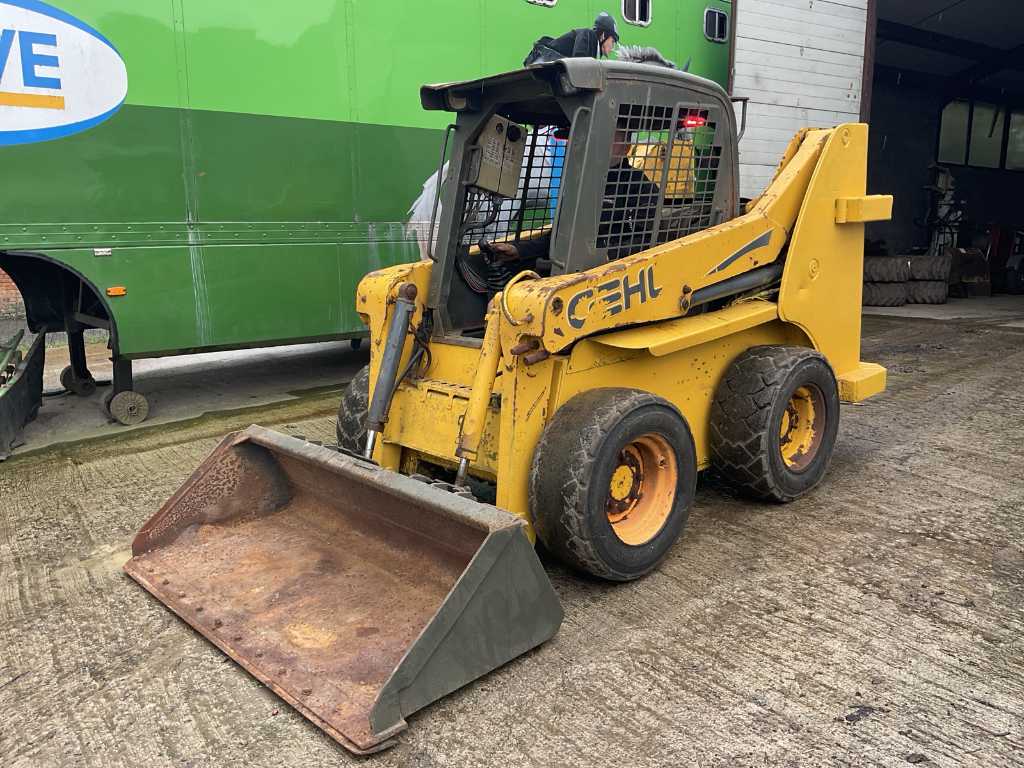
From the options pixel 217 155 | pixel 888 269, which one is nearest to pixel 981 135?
pixel 888 269

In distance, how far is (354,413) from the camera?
4258 mm

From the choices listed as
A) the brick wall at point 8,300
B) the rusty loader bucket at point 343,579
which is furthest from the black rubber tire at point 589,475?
the brick wall at point 8,300

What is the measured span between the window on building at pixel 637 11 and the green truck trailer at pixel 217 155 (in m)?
0.67

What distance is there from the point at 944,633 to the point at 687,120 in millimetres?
2528

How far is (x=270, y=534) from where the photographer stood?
3.68 metres

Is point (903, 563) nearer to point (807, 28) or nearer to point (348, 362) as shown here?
point (348, 362)

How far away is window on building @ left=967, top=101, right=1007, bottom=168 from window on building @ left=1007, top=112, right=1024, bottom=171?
1.42 feet

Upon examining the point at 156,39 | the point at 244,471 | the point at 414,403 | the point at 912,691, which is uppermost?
the point at 156,39

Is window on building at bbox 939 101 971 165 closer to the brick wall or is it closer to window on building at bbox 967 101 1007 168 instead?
window on building at bbox 967 101 1007 168

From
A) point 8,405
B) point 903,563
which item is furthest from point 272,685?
point 8,405

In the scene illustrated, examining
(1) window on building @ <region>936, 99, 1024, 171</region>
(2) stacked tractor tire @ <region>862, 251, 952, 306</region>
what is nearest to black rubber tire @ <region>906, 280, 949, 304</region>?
(2) stacked tractor tire @ <region>862, 251, 952, 306</region>

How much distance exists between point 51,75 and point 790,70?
8129mm

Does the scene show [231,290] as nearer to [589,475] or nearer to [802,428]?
[589,475]

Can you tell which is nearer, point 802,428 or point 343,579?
point 343,579
